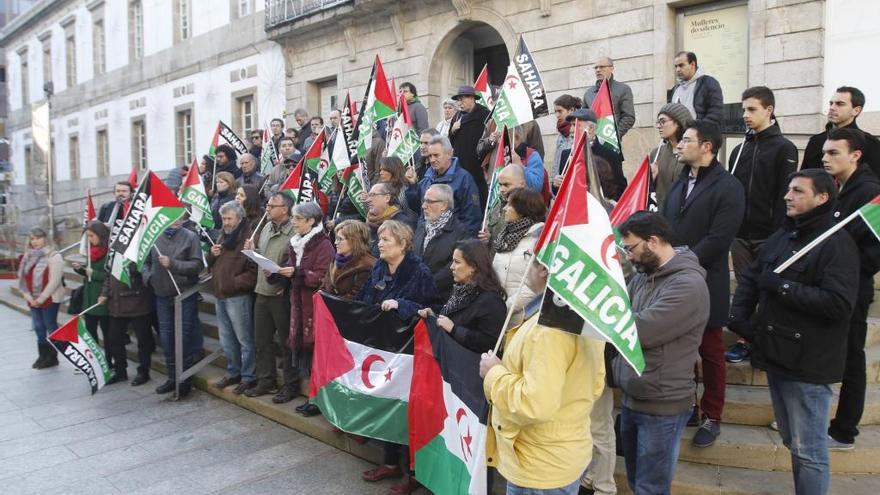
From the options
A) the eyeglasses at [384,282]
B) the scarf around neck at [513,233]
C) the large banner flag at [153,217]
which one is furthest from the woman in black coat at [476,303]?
the large banner flag at [153,217]

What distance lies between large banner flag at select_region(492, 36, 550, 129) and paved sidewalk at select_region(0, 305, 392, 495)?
348 centimetres

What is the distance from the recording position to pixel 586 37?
10.5 m

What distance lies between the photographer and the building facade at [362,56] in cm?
834

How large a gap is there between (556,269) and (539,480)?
953 millimetres

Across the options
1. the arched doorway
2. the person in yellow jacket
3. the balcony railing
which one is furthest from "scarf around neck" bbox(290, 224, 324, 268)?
the balcony railing

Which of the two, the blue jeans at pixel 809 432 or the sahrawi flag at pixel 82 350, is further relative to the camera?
the sahrawi flag at pixel 82 350

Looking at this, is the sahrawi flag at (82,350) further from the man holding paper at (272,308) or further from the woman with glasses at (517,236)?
the woman with glasses at (517,236)

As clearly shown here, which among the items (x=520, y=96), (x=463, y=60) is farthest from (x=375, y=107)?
(x=463, y=60)

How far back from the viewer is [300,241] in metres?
5.98

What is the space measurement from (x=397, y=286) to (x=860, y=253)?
9.94 ft

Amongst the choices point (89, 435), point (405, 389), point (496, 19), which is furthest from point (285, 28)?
point (405, 389)

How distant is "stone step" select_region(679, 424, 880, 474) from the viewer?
13.5 feet

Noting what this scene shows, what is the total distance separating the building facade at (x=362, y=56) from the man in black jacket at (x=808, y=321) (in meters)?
5.43

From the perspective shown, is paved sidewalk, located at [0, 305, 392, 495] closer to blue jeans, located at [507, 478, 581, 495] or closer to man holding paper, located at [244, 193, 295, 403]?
man holding paper, located at [244, 193, 295, 403]
